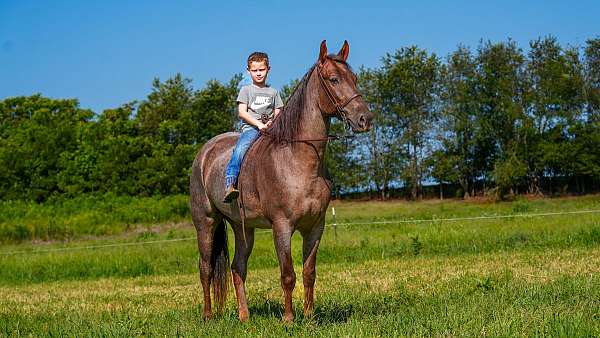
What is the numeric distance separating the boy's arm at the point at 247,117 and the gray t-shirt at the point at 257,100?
0.16ft

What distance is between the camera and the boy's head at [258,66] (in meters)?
7.35

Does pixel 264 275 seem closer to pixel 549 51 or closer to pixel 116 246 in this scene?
Answer: pixel 116 246

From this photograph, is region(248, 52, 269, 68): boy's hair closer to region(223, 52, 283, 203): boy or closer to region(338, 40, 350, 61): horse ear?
region(223, 52, 283, 203): boy

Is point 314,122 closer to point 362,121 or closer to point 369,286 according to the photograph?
point 362,121

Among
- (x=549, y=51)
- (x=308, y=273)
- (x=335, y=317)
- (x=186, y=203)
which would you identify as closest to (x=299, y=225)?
(x=308, y=273)

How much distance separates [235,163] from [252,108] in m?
0.66

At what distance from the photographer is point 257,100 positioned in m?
7.41

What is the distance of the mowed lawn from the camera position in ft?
20.6

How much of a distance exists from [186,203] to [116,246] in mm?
12478

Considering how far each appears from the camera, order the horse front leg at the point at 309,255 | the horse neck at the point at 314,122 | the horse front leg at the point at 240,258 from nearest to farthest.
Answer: the horse neck at the point at 314,122
the horse front leg at the point at 309,255
the horse front leg at the point at 240,258

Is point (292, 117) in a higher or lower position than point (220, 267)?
higher

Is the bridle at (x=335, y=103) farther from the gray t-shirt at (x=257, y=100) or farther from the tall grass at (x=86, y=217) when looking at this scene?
the tall grass at (x=86, y=217)

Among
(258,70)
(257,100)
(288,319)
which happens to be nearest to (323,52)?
(258,70)

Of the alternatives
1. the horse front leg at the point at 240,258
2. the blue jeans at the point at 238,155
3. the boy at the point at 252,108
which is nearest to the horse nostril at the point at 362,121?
the boy at the point at 252,108
